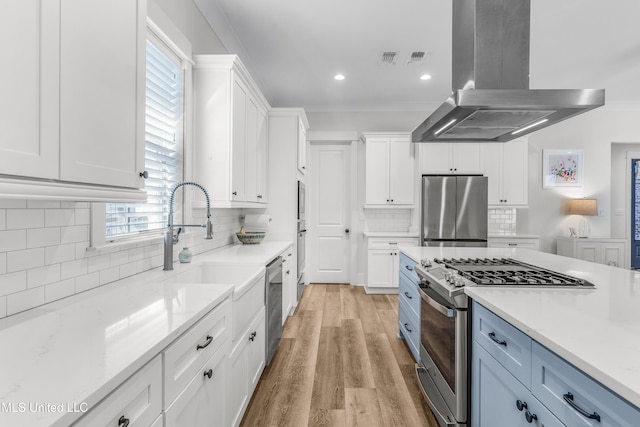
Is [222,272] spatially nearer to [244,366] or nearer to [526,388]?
[244,366]

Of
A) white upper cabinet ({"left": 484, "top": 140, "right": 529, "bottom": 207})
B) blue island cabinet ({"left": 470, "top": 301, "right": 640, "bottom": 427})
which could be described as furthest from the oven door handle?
white upper cabinet ({"left": 484, "top": 140, "right": 529, "bottom": 207})

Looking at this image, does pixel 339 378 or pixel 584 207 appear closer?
pixel 339 378

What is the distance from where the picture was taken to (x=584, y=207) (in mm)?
4984

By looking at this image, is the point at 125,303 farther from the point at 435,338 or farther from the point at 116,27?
the point at 435,338

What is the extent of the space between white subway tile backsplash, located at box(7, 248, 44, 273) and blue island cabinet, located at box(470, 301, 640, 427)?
180 centimetres

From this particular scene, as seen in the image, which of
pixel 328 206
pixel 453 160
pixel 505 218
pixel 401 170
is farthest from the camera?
pixel 328 206

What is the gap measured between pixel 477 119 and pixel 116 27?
1899 millimetres

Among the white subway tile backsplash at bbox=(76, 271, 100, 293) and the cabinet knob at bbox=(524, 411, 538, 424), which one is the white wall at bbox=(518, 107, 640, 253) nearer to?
the cabinet knob at bbox=(524, 411, 538, 424)

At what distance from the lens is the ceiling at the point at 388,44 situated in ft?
9.23

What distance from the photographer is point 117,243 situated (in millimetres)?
1670

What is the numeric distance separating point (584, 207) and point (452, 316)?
474 centimetres

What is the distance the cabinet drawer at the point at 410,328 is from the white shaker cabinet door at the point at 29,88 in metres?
2.43

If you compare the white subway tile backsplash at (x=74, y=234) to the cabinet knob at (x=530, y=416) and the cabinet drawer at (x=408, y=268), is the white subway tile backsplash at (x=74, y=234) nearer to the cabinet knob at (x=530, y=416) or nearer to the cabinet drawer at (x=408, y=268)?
the cabinet knob at (x=530, y=416)

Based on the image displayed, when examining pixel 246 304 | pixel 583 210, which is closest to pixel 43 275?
pixel 246 304
